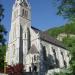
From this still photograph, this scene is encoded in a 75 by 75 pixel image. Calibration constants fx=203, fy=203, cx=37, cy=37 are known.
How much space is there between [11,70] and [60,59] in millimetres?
25895

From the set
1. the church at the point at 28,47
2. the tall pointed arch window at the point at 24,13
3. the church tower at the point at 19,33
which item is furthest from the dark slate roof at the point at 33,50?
the tall pointed arch window at the point at 24,13

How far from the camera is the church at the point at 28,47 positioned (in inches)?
2199

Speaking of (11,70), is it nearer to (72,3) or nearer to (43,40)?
(43,40)

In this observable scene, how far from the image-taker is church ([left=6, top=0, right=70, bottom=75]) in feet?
183

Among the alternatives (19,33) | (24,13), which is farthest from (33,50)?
(24,13)

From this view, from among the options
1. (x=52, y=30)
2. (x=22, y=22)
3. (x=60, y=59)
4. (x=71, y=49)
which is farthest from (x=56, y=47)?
(x=71, y=49)

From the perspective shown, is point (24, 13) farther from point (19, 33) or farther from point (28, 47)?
point (28, 47)

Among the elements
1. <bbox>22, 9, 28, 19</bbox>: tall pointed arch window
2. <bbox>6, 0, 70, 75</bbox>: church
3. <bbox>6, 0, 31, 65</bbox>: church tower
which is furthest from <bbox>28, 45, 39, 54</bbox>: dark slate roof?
<bbox>22, 9, 28, 19</bbox>: tall pointed arch window

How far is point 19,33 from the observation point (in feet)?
195

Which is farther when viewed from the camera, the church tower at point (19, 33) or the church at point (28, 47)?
the church tower at point (19, 33)

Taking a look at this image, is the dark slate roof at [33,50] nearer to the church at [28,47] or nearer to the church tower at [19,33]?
the church at [28,47]

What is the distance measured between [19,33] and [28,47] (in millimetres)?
4893

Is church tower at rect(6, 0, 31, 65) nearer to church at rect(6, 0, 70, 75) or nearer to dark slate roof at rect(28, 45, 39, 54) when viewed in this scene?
church at rect(6, 0, 70, 75)

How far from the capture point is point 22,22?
6222 cm
